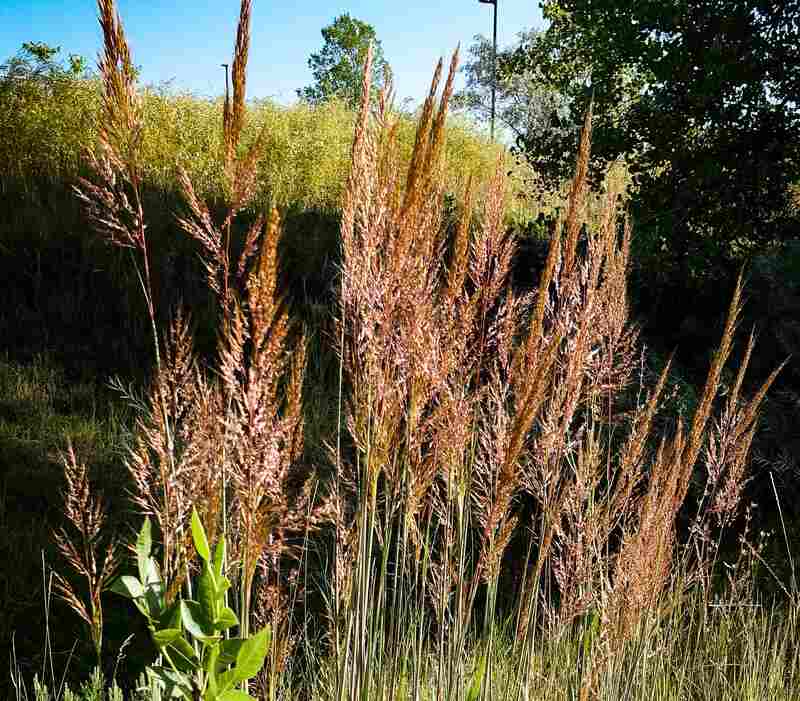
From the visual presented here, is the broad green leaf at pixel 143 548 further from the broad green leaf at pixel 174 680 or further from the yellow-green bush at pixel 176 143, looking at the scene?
the yellow-green bush at pixel 176 143

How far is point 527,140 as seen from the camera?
6160 mm

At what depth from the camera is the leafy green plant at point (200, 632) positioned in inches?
37.1

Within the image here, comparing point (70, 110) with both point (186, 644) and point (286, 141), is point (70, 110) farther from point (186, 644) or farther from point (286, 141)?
point (186, 644)

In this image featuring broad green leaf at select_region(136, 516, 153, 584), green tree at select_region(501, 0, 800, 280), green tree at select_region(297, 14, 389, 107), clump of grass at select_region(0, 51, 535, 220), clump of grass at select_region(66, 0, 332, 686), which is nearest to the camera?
clump of grass at select_region(66, 0, 332, 686)

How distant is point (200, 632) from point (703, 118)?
5.53 meters

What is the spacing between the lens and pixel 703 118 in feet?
18.0

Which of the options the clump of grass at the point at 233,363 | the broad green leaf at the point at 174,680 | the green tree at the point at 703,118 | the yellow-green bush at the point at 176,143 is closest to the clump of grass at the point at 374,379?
the clump of grass at the point at 233,363

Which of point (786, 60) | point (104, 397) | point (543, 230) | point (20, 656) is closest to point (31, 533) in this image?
point (20, 656)

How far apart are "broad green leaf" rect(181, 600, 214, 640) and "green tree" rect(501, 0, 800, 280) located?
501 cm

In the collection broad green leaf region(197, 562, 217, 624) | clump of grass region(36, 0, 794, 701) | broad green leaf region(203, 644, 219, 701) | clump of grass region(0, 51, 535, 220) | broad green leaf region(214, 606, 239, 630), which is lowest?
broad green leaf region(203, 644, 219, 701)

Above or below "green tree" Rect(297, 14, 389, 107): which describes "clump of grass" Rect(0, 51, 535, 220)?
below

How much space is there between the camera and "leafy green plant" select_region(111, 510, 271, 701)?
94 centimetres

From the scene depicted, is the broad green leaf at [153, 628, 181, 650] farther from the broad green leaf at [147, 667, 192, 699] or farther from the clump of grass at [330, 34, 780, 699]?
the clump of grass at [330, 34, 780, 699]

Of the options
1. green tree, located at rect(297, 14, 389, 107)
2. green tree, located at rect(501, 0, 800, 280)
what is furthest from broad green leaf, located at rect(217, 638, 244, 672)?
green tree, located at rect(297, 14, 389, 107)
